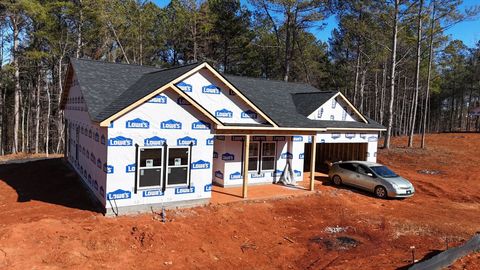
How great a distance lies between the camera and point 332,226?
11938mm

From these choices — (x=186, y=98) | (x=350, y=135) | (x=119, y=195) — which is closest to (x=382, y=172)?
(x=350, y=135)

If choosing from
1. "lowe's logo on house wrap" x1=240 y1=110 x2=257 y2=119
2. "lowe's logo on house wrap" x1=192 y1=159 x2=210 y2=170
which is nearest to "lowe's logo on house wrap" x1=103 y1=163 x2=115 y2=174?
"lowe's logo on house wrap" x1=192 y1=159 x2=210 y2=170

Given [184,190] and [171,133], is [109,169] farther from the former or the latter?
[184,190]

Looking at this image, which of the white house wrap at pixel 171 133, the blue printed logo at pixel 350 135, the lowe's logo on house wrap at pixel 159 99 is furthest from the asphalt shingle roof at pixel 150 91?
the blue printed logo at pixel 350 135

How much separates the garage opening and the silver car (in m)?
3.43

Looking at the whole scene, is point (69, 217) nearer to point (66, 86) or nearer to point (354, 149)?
point (66, 86)

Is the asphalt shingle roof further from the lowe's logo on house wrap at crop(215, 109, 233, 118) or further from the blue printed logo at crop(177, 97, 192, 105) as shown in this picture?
the lowe's logo on house wrap at crop(215, 109, 233, 118)

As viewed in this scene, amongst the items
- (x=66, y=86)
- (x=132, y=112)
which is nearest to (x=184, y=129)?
(x=132, y=112)

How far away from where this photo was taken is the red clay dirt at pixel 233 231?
336 inches

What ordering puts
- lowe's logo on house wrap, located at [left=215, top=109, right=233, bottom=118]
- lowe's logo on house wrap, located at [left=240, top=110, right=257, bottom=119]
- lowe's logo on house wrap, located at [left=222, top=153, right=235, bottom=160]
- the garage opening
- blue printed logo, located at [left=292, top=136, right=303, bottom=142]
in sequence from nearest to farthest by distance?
lowe's logo on house wrap, located at [left=215, top=109, right=233, bottom=118] → lowe's logo on house wrap, located at [left=240, top=110, right=257, bottom=119] → lowe's logo on house wrap, located at [left=222, top=153, right=235, bottom=160] → blue printed logo, located at [left=292, top=136, right=303, bottom=142] → the garage opening

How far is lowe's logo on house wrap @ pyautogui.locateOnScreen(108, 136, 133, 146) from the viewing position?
35.9 ft

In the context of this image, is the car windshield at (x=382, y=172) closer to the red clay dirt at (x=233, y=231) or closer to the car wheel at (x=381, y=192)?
the car wheel at (x=381, y=192)

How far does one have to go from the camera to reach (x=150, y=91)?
Result: 1156 cm

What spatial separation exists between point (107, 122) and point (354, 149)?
15.6 meters
